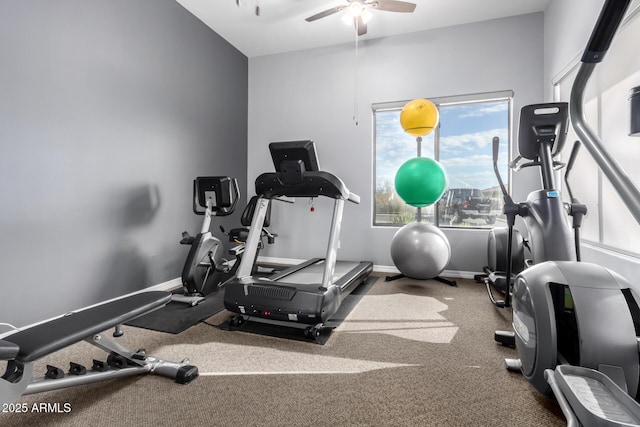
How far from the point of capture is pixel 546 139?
2.20 meters

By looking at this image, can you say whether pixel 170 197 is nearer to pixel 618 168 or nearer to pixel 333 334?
pixel 333 334

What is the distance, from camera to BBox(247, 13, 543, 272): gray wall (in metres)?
4.00

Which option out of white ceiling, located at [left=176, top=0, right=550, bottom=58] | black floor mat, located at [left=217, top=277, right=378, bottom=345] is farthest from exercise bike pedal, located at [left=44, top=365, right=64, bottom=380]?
white ceiling, located at [left=176, top=0, right=550, bottom=58]

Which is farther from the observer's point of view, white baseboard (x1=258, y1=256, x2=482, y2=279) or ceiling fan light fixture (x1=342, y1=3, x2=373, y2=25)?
white baseboard (x1=258, y1=256, x2=482, y2=279)

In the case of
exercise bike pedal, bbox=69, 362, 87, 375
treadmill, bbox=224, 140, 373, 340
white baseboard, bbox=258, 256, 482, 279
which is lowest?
white baseboard, bbox=258, 256, 482, 279

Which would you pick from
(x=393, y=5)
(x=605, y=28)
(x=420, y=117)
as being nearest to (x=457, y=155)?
(x=420, y=117)

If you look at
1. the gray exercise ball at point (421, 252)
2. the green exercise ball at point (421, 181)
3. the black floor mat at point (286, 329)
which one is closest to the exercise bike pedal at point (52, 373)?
the black floor mat at point (286, 329)

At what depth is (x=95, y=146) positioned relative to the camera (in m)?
2.81

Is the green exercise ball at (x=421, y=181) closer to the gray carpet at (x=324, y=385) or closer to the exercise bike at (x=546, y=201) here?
the exercise bike at (x=546, y=201)

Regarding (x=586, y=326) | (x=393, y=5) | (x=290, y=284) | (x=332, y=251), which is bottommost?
(x=290, y=284)

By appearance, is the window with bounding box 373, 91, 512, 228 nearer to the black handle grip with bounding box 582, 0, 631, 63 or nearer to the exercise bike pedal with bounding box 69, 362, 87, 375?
the black handle grip with bounding box 582, 0, 631, 63

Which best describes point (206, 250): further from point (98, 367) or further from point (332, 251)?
point (98, 367)

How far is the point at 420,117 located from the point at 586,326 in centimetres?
274

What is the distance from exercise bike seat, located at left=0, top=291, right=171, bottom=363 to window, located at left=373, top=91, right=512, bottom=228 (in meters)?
3.32
